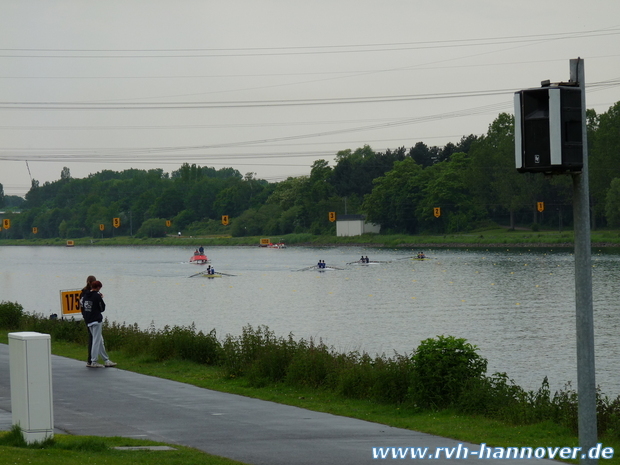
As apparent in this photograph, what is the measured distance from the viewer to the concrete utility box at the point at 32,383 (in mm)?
9953

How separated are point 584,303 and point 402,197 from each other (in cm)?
14257

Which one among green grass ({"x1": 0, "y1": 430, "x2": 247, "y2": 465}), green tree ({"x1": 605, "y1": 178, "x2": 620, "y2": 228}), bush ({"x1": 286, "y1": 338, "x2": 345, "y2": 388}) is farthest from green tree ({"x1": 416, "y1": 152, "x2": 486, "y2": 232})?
green grass ({"x1": 0, "y1": 430, "x2": 247, "y2": 465})

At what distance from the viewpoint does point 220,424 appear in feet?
41.3

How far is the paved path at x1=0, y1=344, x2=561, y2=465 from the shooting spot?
10.6 m

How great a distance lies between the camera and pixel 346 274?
286ft

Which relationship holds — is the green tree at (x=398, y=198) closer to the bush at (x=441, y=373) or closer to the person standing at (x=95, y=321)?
the person standing at (x=95, y=321)

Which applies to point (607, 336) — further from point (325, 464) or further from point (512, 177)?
point (512, 177)

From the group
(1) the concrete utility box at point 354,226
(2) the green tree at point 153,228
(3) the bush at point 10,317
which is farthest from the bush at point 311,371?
(2) the green tree at point 153,228

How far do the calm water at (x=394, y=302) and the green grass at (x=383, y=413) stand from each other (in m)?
9.44

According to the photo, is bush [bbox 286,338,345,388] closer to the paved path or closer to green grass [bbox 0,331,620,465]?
green grass [bbox 0,331,620,465]

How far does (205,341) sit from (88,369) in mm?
3695

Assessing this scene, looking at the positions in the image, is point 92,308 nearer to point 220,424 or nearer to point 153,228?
point 220,424

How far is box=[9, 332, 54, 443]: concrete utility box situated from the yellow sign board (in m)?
17.2

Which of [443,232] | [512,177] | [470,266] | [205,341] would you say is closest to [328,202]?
[443,232]
